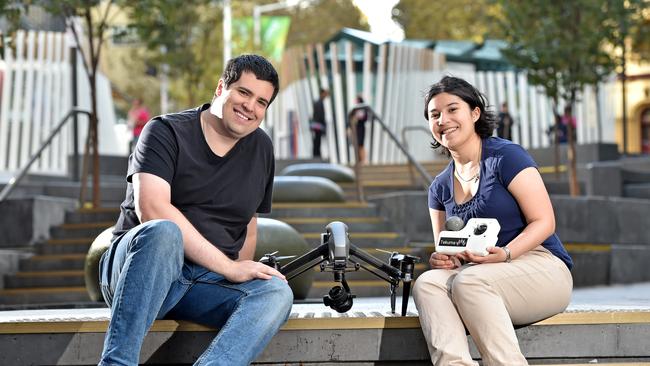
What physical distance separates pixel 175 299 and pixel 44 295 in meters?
6.93

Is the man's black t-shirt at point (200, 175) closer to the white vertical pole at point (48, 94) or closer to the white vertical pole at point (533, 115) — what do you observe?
the white vertical pole at point (48, 94)

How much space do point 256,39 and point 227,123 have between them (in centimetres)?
4374

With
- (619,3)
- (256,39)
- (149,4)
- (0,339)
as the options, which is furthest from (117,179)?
(256,39)

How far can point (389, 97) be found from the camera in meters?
32.4

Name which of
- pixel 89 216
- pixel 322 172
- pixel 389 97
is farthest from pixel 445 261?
pixel 389 97

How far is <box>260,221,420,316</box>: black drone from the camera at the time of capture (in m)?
5.27

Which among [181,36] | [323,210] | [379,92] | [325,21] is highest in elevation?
[325,21]

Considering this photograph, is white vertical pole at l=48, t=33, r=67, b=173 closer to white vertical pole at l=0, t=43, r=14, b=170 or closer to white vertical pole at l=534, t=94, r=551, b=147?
white vertical pole at l=0, t=43, r=14, b=170

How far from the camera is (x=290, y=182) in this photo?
14961mm

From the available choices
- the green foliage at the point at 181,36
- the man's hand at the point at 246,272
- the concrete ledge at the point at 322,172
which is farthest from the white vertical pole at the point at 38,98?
the man's hand at the point at 246,272

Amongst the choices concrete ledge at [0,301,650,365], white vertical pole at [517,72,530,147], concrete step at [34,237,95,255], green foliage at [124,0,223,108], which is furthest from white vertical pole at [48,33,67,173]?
concrete ledge at [0,301,650,365]

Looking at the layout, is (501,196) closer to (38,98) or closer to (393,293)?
(393,293)

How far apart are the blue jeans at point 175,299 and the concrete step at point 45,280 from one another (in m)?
7.25

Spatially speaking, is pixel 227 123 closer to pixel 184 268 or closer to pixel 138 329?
pixel 184 268
